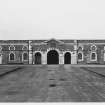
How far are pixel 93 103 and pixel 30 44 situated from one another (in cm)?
3324

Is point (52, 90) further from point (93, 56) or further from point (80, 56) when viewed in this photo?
point (93, 56)

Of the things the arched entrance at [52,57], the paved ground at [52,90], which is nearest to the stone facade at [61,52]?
the arched entrance at [52,57]

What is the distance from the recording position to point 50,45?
123ft

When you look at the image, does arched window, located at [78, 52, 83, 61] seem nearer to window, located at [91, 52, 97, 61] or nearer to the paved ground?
window, located at [91, 52, 97, 61]

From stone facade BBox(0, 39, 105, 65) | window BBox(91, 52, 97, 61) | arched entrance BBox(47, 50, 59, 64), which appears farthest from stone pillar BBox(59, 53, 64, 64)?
window BBox(91, 52, 97, 61)

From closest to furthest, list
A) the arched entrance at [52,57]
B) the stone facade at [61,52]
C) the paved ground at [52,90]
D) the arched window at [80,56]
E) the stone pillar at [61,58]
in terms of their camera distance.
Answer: the paved ground at [52,90], the stone pillar at [61,58], the stone facade at [61,52], the arched entrance at [52,57], the arched window at [80,56]

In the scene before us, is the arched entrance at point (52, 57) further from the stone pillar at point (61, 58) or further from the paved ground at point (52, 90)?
the paved ground at point (52, 90)

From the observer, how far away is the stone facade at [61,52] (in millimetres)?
37406

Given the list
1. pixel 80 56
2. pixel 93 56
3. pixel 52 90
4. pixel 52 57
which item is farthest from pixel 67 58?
pixel 52 90

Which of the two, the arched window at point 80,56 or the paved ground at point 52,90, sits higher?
the arched window at point 80,56

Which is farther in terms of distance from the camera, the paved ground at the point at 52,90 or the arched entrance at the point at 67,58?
the arched entrance at the point at 67,58

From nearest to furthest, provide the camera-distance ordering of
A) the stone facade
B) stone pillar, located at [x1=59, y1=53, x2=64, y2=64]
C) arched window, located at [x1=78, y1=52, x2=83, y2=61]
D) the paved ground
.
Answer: the paved ground
stone pillar, located at [x1=59, y1=53, x2=64, y2=64]
the stone facade
arched window, located at [x1=78, y1=52, x2=83, y2=61]

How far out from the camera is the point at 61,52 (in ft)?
123

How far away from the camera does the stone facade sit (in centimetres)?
3741
